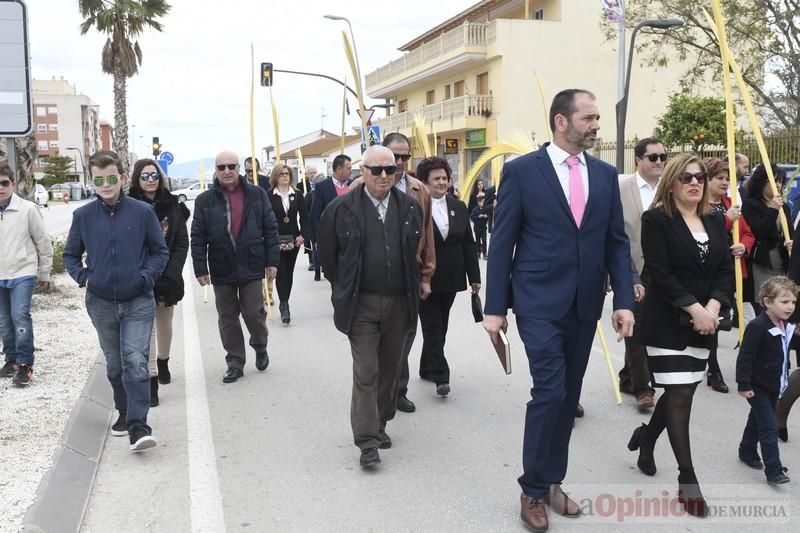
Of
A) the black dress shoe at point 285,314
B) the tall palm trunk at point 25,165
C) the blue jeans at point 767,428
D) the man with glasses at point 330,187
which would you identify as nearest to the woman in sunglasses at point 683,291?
the blue jeans at point 767,428

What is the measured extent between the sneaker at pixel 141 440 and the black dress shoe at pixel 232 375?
1.80m

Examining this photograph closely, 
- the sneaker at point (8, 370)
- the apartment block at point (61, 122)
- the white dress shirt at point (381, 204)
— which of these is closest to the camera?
the white dress shirt at point (381, 204)

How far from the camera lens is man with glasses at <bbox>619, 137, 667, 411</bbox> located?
570 centimetres

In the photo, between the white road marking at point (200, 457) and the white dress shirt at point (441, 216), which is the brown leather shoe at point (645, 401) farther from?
the white road marking at point (200, 457)

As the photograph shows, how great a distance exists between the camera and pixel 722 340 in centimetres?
823

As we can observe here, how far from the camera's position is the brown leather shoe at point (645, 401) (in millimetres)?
5750

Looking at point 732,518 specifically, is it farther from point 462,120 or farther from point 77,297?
point 462,120

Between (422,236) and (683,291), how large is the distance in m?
1.91

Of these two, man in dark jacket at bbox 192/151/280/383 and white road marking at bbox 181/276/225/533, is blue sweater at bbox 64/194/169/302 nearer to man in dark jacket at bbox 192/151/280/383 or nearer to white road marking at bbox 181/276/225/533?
white road marking at bbox 181/276/225/533

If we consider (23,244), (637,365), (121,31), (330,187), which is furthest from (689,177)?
(121,31)

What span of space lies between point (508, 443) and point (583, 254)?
175 cm

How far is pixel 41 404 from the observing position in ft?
19.2

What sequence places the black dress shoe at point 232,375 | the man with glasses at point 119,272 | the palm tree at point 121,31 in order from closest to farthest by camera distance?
the man with glasses at point 119,272 < the black dress shoe at point 232,375 < the palm tree at point 121,31

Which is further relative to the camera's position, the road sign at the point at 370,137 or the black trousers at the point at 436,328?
the road sign at the point at 370,137
